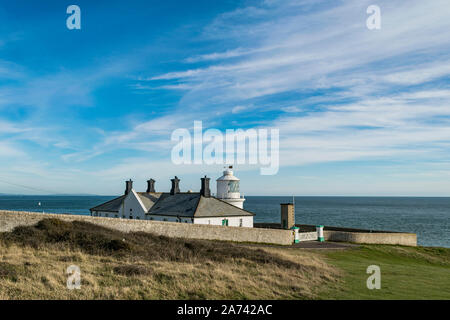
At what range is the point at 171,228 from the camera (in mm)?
31000

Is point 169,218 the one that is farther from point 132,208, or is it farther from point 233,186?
point 233,186

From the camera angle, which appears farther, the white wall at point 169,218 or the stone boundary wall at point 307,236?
the white wall at point 169,218

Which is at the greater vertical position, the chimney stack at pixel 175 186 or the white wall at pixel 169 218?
the chimney stack at pixel 175 186

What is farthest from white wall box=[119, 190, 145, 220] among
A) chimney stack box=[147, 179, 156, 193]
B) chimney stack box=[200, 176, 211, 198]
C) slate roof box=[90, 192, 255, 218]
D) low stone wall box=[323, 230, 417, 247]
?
low stone wall box=[323, 230, 417, 247]

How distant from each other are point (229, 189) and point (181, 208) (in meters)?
7.99

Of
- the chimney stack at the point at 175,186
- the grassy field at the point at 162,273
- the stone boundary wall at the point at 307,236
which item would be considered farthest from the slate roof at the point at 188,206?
the grassy field at the point at 162,273

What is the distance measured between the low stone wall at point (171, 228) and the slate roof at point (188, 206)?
769 centimetres

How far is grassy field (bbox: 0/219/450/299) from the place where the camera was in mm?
12805

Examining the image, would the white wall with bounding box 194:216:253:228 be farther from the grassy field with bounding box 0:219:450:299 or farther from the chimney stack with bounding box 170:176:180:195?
the grassy field with bounding box 0:219:450:299

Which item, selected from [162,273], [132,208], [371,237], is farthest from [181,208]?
[162,273]

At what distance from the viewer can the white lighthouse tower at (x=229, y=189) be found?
1916 inches

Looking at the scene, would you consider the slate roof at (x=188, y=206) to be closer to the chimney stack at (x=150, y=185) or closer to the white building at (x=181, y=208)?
the white building at (x=181, y=208)

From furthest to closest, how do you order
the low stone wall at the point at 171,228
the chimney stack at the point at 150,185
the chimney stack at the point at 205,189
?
the chimney stack at the point at 150,185 < the chimney stack at the point at 205,189 < the low stone wall at the point at 171,228
